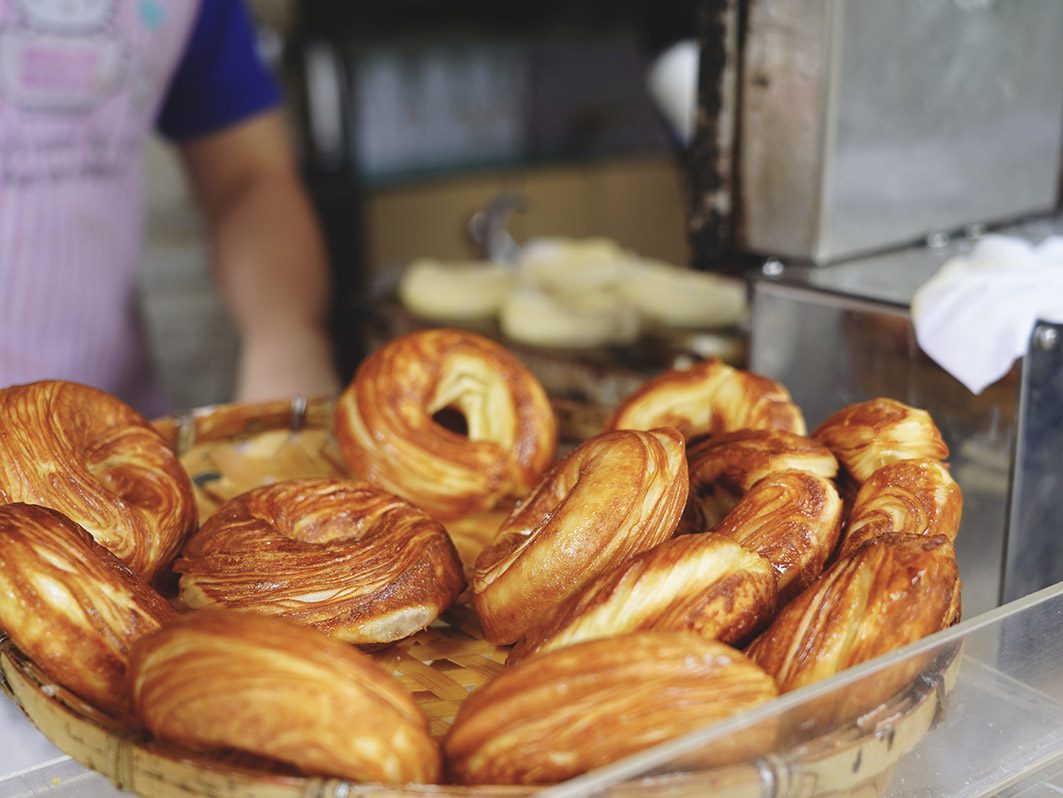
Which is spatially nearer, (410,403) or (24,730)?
(24,730)

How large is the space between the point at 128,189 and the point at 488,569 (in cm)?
123

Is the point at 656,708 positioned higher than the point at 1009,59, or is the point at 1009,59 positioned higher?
the point at 1009,59

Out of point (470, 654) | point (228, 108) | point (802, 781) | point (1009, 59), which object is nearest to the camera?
point (802, 781)

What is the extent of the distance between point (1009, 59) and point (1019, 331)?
0.53m

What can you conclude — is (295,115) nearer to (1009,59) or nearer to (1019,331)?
(1009,59)

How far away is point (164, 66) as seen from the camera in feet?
5.36

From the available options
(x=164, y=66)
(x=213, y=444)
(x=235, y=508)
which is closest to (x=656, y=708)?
(x=235, y=508)

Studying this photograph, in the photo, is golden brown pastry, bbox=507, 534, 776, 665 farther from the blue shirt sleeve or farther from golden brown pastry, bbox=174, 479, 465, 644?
the blue shirt sleeve

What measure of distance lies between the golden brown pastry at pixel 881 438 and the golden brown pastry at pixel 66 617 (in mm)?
454

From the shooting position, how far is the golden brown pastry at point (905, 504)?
25.5 inches

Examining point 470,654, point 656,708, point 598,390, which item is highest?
point 656,708

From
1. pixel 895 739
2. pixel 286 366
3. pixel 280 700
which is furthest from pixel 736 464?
pixel 286 366

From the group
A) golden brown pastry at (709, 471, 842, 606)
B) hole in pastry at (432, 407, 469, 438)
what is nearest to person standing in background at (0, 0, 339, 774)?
hole in pastry at (432, 407, 469, 438)

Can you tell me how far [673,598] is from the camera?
57 centimetres
